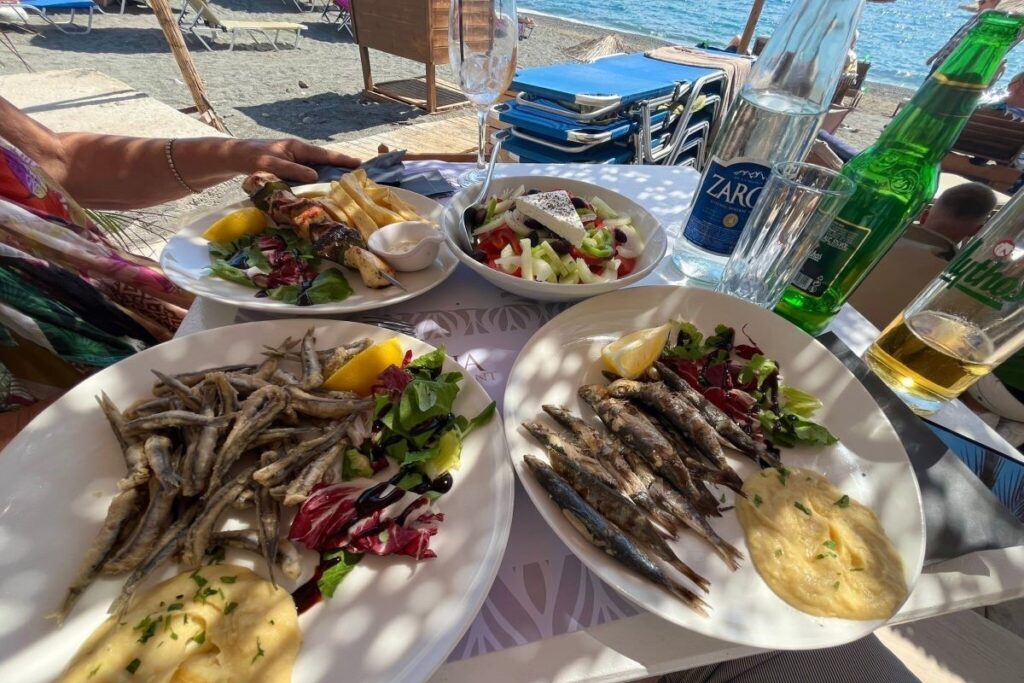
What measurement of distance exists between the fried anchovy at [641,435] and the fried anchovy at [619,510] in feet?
0.55

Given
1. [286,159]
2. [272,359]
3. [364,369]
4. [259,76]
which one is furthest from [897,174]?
[259,76]

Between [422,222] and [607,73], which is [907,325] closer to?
[422,222]

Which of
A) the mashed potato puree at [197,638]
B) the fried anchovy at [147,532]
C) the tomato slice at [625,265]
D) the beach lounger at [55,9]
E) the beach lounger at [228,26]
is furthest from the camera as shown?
the beach lounger at [228,26]

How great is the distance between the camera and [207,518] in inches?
38.6

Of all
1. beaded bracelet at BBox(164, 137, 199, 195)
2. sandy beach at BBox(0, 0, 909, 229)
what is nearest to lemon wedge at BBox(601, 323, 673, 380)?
beaded bracelet at BBox(164, 137, 199, 195)

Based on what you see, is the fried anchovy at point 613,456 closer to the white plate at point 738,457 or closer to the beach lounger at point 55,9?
the white plate at point 738,457

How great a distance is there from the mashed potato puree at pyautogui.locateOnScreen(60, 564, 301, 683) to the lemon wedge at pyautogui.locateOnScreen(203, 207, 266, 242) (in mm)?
1316

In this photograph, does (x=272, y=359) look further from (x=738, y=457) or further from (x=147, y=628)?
(x=738, y=457)

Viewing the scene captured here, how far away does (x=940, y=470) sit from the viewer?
4.09 feet

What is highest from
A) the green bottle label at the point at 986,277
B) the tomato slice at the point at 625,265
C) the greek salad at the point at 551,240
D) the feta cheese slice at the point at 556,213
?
the green bottle label at the point at 986,277

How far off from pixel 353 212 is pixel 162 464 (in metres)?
1.21

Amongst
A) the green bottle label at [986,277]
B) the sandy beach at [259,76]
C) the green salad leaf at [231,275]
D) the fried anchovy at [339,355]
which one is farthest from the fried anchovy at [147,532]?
the sandy beach at [259,76]

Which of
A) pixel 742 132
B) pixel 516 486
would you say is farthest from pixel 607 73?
pixel 516 486

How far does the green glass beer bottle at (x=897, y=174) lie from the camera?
55.4 inches
